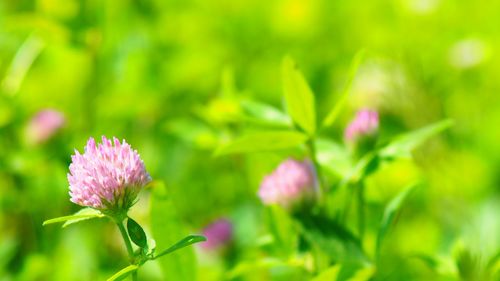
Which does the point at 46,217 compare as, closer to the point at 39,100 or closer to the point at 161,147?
the point at 161,147

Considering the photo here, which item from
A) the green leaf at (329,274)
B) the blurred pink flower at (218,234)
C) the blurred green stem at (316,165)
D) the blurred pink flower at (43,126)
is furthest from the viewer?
the blurred pink flower at (43,126)

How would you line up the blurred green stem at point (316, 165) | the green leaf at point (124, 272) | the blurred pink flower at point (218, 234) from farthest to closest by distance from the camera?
the blurred pink flower at point (218, 234) < the blurred green stem at point (316, 165) < the green leaf at point (124, 272)

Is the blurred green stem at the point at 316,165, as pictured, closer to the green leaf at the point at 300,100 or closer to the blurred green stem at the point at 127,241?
the green leaf at the point at 300,100

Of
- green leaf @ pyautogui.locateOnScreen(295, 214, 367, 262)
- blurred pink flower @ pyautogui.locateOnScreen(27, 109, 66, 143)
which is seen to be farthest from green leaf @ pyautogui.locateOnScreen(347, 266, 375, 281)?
blurred pink flower @ pyautogui.locateOnScreen(27, 109, 66, 143)

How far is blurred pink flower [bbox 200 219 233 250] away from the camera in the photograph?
1.31 meters

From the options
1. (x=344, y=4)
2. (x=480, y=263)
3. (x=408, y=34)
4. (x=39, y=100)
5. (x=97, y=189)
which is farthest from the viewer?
(x=344, y=4)

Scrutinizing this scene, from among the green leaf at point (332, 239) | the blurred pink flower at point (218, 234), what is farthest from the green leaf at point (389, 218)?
the blurred pink flower at point (218, 234)

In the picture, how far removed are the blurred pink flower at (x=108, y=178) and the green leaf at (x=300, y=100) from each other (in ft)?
0.73

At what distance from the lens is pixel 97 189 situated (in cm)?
71

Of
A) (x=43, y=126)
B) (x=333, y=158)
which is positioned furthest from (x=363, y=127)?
(x=43, y=126)

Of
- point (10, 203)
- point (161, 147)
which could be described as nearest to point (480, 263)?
point (10, 203)

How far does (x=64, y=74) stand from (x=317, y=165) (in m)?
1.20

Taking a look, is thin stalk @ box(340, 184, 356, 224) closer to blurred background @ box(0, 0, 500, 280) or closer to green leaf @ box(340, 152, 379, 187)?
green leaf @ box(340, 152, 379, 187)

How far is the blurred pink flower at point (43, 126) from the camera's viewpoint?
4.75 feet
